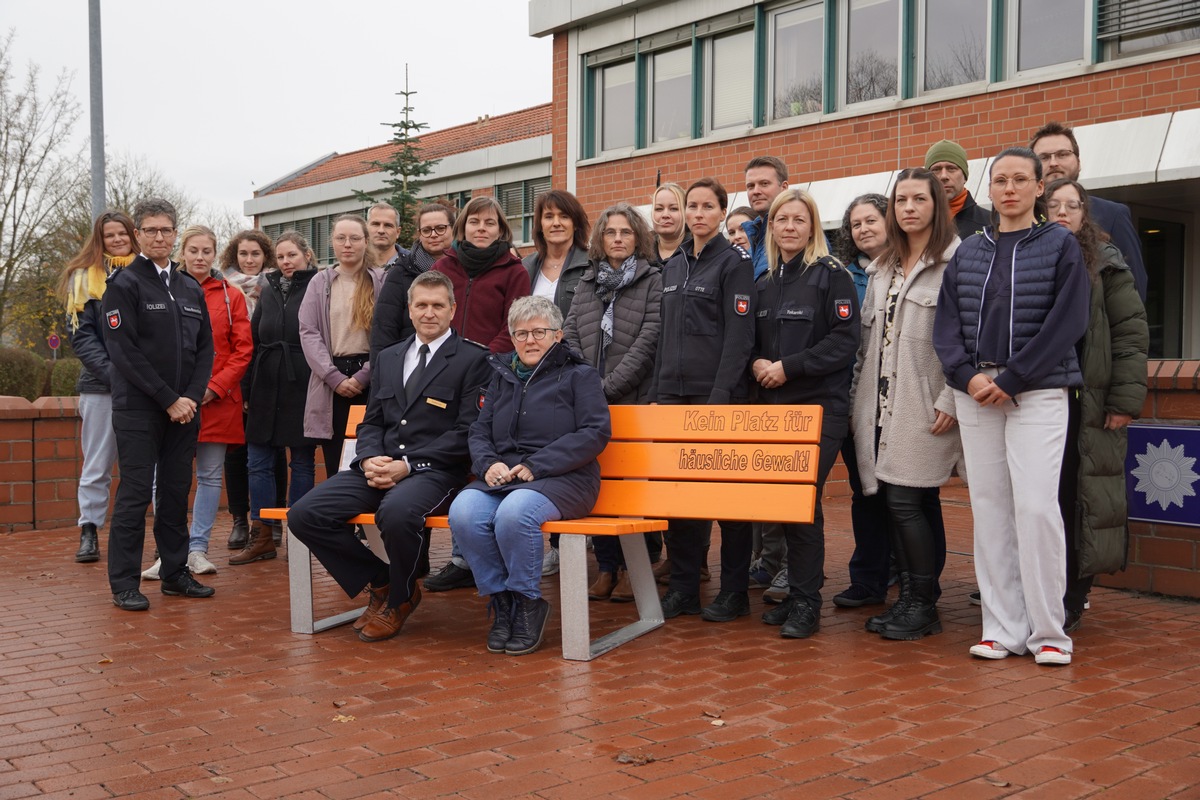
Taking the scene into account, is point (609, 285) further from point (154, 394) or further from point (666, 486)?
point (154, 394)

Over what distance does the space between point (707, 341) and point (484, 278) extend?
166 centimetres

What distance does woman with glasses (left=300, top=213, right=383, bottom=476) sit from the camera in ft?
26.0

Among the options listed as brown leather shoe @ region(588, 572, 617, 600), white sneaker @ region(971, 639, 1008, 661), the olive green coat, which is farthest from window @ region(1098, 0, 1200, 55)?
white sneaker @ region(971, 639, 1008, 661)

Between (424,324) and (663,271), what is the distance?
130 centimetres

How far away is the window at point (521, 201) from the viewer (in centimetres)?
2938

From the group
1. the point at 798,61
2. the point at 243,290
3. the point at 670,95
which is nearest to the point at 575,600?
the point at 243,290

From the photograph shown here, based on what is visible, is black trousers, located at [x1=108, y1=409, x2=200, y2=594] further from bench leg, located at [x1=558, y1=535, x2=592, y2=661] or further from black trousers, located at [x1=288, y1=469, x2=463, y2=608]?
bench leg, located at [x1=558, y1=535, x2=592, y2=661]

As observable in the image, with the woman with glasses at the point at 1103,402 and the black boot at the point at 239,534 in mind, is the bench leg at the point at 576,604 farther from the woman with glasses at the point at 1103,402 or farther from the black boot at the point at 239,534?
the black boot at the point at 239,534

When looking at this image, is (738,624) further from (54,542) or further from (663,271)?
(54,542)

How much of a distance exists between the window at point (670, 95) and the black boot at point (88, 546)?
13.5m

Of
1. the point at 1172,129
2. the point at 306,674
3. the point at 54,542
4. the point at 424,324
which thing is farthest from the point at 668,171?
the point at 306,674

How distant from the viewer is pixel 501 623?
18.8 ft

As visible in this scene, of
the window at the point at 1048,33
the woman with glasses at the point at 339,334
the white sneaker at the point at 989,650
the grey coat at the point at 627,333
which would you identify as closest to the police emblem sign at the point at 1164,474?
the white sneaker at the point at 989,650

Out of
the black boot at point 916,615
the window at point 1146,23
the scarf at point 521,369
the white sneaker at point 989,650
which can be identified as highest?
the window at point 1146,23
